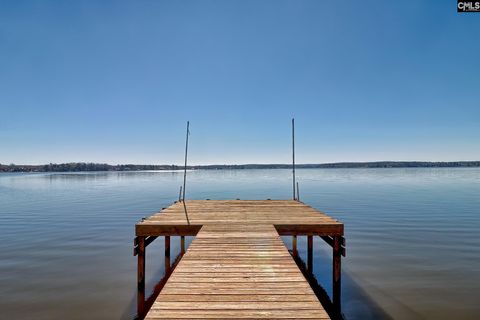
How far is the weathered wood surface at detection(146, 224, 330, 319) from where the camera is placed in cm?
423

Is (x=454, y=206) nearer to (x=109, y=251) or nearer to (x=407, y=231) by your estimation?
(x=407, y=231)

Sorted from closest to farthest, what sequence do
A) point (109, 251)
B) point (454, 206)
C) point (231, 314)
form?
point (231, 314), point (109, 251), point (454, 206)

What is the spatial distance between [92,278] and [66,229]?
12.3 meters

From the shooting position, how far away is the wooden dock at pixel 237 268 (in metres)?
4.32

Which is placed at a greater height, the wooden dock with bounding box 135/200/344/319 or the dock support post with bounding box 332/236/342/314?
the wooden dock with bounding box 135/200/344/319

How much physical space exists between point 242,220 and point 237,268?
192 inches

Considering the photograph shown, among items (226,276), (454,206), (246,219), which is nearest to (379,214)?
(454,206)

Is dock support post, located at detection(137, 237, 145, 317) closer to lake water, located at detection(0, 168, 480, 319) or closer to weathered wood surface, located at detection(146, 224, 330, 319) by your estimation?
lake water, located at detection(0, 168, 480, 319)

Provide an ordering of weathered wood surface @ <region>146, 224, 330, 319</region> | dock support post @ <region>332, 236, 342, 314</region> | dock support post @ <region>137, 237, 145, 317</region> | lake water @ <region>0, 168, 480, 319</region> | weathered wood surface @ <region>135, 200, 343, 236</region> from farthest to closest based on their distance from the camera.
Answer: lake water @ <region>0, 168, 480, 319</region> < dock support post @ <region>332, 236, 342, 314</region> < dock support post @ <region>137, 237, 145, 317</region> < weathered wood surface @ <region>135, 200, 343, 236</region> < weathered wood surface @ <region>146, 224, 330, 319</region>

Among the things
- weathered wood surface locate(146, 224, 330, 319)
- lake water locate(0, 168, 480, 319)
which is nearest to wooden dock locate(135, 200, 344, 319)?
weathered wood surface locate(146, 224, 330, 319)

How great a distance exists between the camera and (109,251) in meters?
17.3

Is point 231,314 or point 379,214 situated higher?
point 231,314

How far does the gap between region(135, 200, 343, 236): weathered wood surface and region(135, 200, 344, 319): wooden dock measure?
1.3 inches

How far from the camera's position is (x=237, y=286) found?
17.0ft
